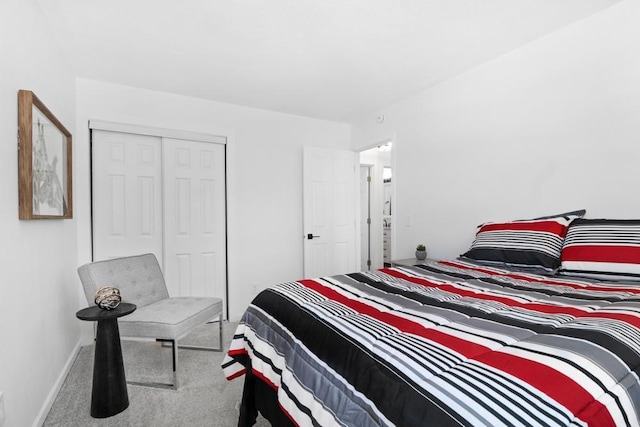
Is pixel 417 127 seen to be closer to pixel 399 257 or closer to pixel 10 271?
pixel 399 257

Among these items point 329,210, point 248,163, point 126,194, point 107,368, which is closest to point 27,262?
point 107,368

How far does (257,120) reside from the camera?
3.87m

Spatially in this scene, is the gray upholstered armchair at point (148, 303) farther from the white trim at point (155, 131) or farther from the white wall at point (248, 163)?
the white trim at point (155, 131)

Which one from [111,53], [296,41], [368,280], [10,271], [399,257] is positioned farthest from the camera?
[399,257]

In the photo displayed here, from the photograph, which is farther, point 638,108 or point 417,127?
point 417,127

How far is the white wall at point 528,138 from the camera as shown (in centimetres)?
204

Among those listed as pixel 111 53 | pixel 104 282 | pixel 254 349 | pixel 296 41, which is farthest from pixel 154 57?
pixel 254 349

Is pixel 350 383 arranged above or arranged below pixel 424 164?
below

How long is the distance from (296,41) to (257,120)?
5.18 ft

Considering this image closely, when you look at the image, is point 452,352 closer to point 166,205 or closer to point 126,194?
point 166,205

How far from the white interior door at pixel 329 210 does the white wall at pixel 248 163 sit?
0.50ft

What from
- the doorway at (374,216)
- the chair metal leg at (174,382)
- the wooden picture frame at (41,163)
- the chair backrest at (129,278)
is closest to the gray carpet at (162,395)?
the chair metal leg at (174,382)

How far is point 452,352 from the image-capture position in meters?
0.90

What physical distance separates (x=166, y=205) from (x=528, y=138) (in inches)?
131
